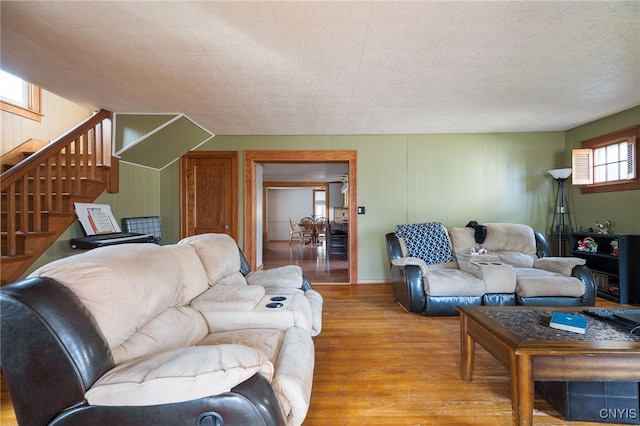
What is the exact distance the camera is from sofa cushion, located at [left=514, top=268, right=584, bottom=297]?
3.07m

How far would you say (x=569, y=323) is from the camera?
64.7 inches

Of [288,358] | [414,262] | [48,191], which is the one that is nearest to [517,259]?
[414,262]

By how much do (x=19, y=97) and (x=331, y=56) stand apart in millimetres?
4365

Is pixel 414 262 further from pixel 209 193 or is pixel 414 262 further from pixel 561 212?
pixel 209 193

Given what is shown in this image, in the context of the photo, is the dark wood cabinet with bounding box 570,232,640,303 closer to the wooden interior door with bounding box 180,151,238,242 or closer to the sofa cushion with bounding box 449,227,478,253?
the sofa cushion with bounding box 449,227,478,253

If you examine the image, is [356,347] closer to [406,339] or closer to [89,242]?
[406,339]

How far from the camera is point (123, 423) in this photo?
100 cm

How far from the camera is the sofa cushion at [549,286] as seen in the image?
10.1ft

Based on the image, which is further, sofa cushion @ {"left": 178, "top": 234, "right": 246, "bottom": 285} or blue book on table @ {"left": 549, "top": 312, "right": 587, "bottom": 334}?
sofa cushion @ {"left": 178, "top": 234, "right": 246, "bottom": 285}

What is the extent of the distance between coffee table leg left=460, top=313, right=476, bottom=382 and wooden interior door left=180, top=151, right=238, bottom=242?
142 inches

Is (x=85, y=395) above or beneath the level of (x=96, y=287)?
beneath

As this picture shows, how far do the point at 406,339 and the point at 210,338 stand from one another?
1.82 metres

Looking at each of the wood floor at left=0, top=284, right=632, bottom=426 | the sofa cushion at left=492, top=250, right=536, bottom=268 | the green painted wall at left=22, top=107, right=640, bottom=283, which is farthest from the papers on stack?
the sofa cushion at left=492, top=250, right=536, bottom=268

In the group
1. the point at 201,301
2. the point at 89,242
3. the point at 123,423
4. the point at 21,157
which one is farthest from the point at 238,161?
the point at 123,423
